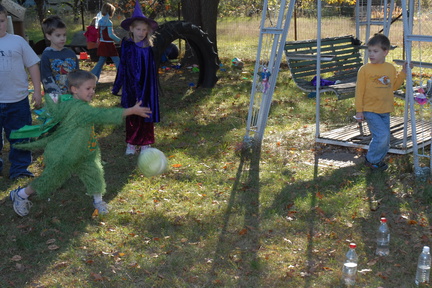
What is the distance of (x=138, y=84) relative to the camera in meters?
7.36

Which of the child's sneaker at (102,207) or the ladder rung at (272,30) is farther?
the ladder rung at (272,30)

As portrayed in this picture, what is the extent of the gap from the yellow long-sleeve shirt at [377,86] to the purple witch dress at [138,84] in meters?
2.72

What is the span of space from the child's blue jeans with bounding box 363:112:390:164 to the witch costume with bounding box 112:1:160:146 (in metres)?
2.83

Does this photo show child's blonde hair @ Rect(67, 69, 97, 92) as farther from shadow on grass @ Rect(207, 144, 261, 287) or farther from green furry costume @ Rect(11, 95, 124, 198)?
shadow on grass @ Rect(207, 144, 261, 287)

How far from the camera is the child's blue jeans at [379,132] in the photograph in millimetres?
6504

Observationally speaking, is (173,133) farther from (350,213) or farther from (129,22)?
(350,213)

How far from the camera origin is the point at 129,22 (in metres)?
7.20

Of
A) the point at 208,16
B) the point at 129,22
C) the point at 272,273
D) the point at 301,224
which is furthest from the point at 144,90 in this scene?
the point at 208,16

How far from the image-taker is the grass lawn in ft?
14.8

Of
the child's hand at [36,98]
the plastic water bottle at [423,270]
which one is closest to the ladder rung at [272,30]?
the child's hand at [36,98]

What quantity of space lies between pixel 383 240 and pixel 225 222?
5.09ft

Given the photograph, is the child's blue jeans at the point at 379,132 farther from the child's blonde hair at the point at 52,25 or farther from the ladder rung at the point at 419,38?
the child's blonde hair at the point at 52,25

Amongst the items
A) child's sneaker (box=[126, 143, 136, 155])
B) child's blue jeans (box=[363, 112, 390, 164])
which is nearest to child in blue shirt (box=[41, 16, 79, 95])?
child's sneaker (box=[126, 143, 136, 155])

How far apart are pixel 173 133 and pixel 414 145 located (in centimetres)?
405
